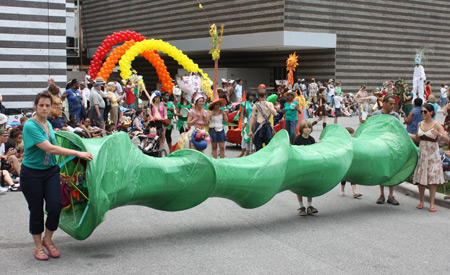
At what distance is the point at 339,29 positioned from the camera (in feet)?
104

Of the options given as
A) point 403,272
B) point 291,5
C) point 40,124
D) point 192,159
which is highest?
point 291,5

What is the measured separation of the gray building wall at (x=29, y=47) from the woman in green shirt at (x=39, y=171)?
13929 mm

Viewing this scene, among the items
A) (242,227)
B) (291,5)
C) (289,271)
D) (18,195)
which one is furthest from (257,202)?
(291,5)

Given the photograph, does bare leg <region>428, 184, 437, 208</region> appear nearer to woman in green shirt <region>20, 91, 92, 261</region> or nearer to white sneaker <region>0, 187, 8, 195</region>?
woman in green shirt <region>20, 91, 92, 261</region>

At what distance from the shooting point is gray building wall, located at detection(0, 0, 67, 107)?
60.9ft

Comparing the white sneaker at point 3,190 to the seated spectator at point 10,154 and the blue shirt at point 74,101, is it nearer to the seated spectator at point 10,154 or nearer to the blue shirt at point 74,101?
the seated spectator at point 10,154

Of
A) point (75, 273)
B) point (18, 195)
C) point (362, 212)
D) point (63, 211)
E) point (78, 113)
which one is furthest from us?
point (78, 113)

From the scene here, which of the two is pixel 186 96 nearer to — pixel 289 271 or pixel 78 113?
pixel 78 113

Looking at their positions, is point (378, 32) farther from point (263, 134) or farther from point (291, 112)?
point (263, 134)

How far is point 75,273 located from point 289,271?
7.05 feet

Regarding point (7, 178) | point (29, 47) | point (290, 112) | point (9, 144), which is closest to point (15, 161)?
point (9, 144)

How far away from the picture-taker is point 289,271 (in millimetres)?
5684

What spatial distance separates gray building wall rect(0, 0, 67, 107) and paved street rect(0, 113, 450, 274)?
11.0 metres

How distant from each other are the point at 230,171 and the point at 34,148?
2356mm
